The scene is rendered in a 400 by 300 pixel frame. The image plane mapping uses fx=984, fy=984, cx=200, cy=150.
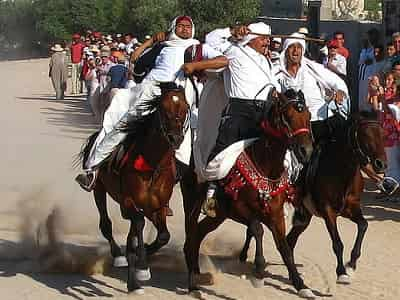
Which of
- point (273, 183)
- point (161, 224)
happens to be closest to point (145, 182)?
point (161, 224)

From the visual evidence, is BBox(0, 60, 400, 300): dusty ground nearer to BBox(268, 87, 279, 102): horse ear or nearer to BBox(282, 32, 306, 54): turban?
BBox(268, 87, 279, 102): horse ear

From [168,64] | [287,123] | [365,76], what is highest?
[168,64]

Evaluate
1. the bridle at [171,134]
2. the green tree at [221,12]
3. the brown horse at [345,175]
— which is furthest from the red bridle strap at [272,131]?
the green tree at [221,12]

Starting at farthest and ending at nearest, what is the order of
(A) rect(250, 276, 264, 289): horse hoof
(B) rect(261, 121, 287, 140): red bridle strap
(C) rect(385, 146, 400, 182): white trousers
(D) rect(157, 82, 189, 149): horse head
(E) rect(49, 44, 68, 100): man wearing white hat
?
(E) rect(49, 44, 68, 100): man wearing white hat < (C) rect(385, 146, 400, 182): white trousers < (A) rect(250, 276, 264, 289): horse hoof < (D) rect(157, 82, 189, 149): horse head < (B) rect(261, 121, 287, 140): red bridle strap

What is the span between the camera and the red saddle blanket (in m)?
8.12

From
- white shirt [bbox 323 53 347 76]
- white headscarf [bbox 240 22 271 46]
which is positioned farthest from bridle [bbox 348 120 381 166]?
white shirt [bbox 323 53 347 76]

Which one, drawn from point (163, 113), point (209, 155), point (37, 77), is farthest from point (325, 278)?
point (37, 77)

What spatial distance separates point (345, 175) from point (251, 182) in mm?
1073

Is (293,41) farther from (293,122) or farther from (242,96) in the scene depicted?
(293,122)

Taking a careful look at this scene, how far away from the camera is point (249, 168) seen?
27.0ft

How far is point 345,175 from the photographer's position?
8781mm

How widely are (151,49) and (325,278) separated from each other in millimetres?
2741

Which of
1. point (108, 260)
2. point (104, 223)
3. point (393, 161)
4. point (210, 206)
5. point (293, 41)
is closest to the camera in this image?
point (210, 206)

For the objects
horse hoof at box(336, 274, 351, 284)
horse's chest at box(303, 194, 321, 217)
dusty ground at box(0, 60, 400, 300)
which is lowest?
dusty ground at box(0, 60, 400, 300)
